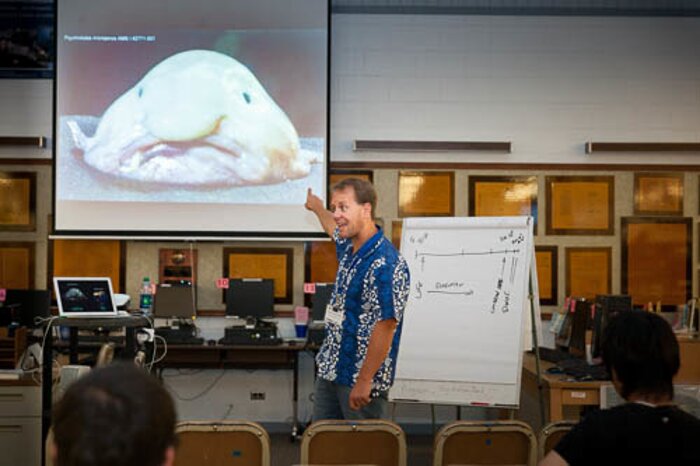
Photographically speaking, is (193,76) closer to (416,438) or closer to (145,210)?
(145,210)

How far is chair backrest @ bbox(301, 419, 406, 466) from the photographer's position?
7.79 feet

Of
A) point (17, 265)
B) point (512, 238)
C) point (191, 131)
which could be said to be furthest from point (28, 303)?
point (512, 238)

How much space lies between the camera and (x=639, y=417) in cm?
162

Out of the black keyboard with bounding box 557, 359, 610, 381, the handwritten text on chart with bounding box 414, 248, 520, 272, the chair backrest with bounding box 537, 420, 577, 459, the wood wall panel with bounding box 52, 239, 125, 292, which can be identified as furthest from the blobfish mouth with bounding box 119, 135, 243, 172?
the chair backrest with bounding box 537, 420, 577, 459

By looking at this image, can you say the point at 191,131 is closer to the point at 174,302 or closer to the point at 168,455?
the point at 174,302

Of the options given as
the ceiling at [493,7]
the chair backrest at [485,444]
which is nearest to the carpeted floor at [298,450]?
the chair backrest at [485,444]

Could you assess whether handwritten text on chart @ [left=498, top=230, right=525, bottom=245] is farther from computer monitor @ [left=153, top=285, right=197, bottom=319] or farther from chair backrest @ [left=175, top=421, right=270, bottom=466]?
computer monitor @ [left=153, top=285, right=197, bottom=319]

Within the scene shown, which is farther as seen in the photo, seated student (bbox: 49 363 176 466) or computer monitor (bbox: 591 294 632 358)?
computer monitor (bbox: 591 294 632 358)

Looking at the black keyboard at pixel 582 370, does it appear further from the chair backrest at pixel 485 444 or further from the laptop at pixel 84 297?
the laptop at pixel 84 297

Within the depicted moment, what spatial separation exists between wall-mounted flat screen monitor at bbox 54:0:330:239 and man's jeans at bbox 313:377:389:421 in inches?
103

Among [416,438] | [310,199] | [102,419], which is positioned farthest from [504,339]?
[102,419]

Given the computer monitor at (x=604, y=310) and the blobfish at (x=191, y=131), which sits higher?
the blobfish at (x=191, y=131)

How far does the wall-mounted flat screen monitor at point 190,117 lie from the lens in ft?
18.0

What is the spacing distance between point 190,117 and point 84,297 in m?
2.19
